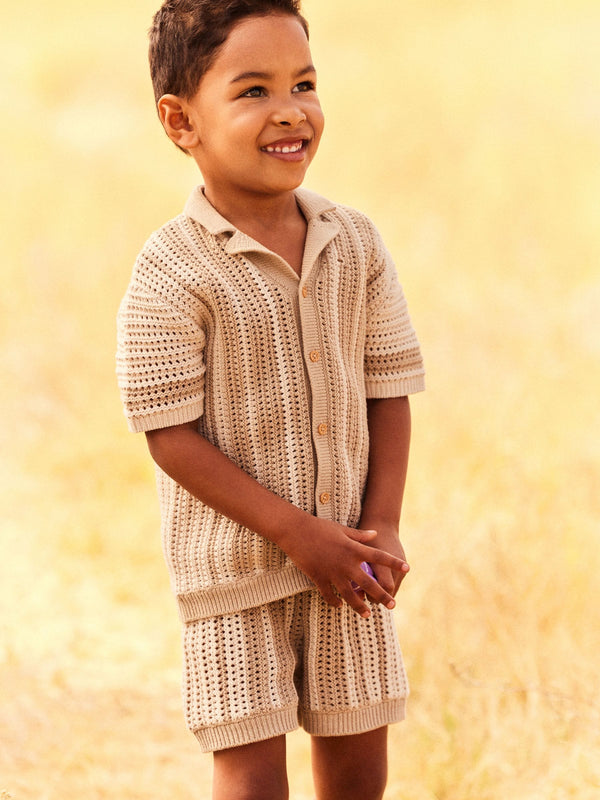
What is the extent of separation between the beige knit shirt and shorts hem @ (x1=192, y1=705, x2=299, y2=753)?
162mm

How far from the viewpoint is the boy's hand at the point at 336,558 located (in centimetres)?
151

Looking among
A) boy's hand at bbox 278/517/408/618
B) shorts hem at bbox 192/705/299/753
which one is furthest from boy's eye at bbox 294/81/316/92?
shorts hem at bbox 192/705/299/753

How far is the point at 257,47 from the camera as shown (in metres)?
1.49

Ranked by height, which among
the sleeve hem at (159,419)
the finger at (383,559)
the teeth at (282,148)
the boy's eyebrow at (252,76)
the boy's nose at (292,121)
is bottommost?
the finger at (383,559)

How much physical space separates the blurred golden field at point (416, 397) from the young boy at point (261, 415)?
2.15 ft

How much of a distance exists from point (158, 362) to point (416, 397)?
249 centimetres

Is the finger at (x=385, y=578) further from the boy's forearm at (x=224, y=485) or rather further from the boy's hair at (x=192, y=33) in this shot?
the boy's hair at (x=192, y=33)

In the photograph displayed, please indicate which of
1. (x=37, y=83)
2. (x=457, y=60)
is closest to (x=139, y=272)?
(x=457, y=60)

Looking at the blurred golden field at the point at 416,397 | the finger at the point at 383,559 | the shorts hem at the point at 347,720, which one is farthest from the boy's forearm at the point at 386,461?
the blurred golden field at the point at 416,397

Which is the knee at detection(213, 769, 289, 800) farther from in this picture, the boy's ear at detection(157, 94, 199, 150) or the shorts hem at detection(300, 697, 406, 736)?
the boy's ear at detection(157, 94, 199, 150)

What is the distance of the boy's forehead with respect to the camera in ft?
4.89

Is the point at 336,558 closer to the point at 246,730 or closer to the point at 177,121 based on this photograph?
the point at 246,730

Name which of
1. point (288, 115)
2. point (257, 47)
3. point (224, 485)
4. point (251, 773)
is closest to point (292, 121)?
point (288, 115)

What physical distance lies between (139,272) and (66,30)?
695cm
